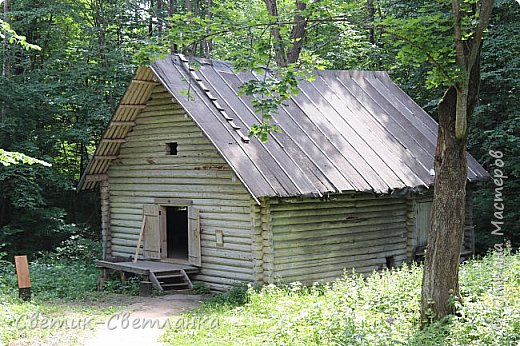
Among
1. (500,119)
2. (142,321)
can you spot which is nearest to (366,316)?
(142,321)

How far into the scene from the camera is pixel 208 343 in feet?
30.9

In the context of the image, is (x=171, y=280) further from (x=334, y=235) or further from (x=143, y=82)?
(x=143, y=82)

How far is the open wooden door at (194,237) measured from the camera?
14781 mm

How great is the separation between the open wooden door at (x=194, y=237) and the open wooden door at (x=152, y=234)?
52.7 inches

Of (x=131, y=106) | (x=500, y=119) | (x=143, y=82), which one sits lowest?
(x=500, y=119)

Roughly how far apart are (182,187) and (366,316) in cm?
718

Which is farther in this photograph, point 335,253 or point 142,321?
point 335,253

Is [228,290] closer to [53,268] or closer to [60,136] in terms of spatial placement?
[53,268]

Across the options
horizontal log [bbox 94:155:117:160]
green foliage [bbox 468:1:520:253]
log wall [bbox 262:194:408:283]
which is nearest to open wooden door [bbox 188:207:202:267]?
log wall [bbox 262:194:408:283]

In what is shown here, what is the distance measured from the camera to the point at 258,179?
13008mm

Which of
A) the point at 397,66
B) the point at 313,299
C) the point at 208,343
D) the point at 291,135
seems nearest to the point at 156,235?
the point at 291,135

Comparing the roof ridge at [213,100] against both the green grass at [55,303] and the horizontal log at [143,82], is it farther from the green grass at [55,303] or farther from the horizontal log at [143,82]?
the green grass at [55,303]

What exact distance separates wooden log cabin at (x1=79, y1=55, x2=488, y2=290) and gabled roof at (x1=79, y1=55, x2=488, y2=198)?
0.13 ft

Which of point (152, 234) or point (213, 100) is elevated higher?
point (213, 100)
